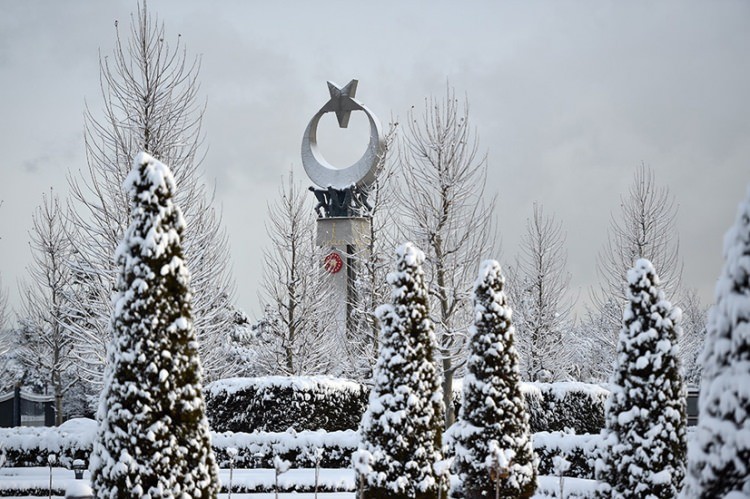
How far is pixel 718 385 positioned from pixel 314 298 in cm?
2095

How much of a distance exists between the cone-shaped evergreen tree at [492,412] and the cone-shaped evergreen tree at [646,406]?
212 centimetres

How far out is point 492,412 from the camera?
1184 centimetres

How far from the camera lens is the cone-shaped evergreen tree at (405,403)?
11.0 m

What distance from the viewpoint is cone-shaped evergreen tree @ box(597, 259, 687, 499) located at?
9.30m

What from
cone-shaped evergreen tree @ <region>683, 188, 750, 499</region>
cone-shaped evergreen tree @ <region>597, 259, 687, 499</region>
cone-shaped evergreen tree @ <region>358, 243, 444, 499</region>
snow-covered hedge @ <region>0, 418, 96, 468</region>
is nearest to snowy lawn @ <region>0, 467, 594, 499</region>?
Answer: snow-covered hedge @ <region>0, 418, 96, 468</region>

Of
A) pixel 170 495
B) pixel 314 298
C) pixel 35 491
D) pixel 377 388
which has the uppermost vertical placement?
pixel 314 298

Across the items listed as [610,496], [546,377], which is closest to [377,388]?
[610,496]

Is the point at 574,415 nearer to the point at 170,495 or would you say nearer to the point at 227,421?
the point at 227,421

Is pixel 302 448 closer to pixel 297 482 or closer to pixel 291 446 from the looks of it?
pixel 291 446

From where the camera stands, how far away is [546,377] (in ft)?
84.7

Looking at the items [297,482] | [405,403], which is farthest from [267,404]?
[405,403]

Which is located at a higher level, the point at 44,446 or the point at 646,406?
the point at 646,406

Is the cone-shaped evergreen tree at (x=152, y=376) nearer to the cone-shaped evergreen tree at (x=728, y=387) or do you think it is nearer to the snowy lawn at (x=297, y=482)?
the cone-shaped evergreen tree at (x=728, y=387)

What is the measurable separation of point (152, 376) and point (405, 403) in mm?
4241
